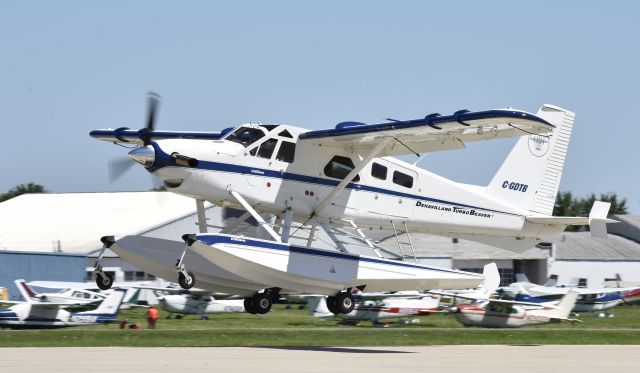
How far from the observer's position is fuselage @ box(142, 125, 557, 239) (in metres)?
20.5

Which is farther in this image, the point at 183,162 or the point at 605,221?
the point at 605,221

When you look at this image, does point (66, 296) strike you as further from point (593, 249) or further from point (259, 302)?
point (593, 249)

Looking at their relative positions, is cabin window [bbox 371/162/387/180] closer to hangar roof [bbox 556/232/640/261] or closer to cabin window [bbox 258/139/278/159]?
cabin window [bbox 258/139/278/159]

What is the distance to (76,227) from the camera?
51125 mm

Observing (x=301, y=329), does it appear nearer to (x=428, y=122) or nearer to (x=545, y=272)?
(x=428, y=122)

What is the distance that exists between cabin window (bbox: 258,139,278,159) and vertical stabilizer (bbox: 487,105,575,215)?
6.02 metres

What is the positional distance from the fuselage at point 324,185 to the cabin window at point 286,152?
21mm

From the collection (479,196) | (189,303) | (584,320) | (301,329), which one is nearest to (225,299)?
(189,303)

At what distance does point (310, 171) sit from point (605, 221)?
7.27m

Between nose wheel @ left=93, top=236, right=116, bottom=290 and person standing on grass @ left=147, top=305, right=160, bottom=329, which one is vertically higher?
nose wheel @ left=93, top=236, right=116, bottom=290

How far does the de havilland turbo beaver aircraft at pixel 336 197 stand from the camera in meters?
20.2

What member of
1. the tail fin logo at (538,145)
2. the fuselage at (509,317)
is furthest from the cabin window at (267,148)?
the fuselage at (509,317)

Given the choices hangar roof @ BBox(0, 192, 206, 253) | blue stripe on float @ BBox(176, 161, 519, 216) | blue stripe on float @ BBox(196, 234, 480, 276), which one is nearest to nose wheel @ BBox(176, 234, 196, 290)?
blue stripe on float @ BBox(196, 234, 480, 276)

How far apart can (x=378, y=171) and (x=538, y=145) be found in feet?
14.8
